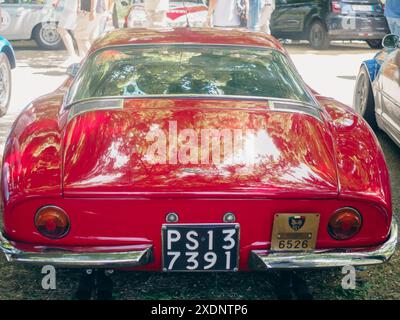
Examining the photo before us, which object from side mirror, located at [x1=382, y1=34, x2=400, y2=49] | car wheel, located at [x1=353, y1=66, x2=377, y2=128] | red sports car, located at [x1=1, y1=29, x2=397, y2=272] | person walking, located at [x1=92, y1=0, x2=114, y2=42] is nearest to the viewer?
red sports car, located at [x1=1, y1=29, x2=397, y2=272]

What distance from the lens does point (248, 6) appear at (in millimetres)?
9555

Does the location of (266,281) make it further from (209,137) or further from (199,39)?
(199,39)

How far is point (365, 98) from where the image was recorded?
623 cm

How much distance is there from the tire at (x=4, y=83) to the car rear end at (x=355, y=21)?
8.55 meters

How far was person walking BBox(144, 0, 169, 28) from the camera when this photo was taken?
9.38 m

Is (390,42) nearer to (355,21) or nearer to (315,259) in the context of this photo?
(315,259)

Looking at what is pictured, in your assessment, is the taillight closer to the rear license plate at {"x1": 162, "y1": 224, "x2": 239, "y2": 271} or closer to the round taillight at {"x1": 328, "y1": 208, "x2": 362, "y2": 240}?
the round taillight at {"x1": 328, "y1": 208, "x2": 362, "y2": 240}

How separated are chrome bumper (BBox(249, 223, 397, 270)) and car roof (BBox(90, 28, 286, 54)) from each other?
1575 millimetres

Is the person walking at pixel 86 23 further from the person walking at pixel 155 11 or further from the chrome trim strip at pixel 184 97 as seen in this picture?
the chrome trim strip at pixel 184 97

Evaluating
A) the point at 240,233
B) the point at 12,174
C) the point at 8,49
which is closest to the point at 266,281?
the point at 240,233

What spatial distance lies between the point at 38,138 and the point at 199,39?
128 cm

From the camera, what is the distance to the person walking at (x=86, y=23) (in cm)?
898

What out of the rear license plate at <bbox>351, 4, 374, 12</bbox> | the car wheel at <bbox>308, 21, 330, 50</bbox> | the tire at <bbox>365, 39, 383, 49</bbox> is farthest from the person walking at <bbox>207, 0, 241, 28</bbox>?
the tire at <bbox>365, 39, 383, 49</bbox>

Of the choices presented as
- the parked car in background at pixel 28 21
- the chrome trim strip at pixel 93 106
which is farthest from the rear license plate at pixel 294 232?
the parked car in background at pixel 28 21
